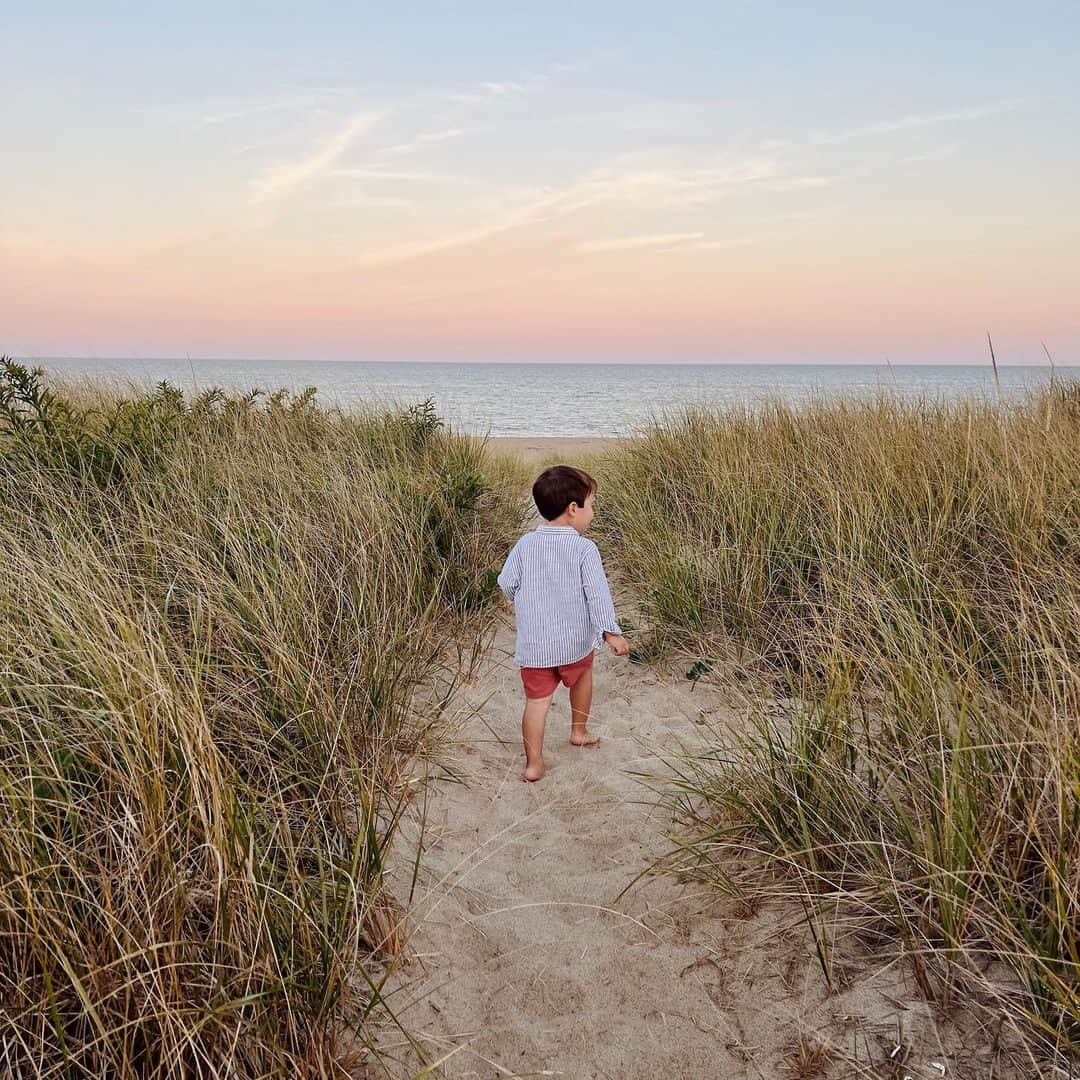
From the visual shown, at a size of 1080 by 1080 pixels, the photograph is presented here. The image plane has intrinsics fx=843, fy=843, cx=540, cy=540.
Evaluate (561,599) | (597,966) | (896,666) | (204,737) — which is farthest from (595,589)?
(204,737)

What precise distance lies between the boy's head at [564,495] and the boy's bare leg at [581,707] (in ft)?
2.24

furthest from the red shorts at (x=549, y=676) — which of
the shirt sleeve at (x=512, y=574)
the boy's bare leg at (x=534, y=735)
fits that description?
the shirt sleeve at (x=512, y=574)

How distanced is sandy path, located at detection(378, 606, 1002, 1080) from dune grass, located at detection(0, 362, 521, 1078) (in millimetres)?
225

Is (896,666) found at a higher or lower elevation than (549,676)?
higher

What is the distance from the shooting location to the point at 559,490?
12.1 ft

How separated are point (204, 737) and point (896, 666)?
214 cm

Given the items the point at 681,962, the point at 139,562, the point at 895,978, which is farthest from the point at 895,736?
the point at 139,562

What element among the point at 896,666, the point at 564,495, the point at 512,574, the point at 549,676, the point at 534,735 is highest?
the point at 564,495

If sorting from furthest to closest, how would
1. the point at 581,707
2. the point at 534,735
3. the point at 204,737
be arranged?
1. the point at 581,707
2. the point at 534,735
3. the point at 204,737

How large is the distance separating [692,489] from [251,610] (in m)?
3.74

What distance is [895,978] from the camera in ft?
6.62

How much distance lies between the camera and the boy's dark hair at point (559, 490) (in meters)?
3.68

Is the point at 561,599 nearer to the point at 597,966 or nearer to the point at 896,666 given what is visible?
the point at 896,666

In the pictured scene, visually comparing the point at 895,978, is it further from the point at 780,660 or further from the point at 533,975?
the point at 780,660
